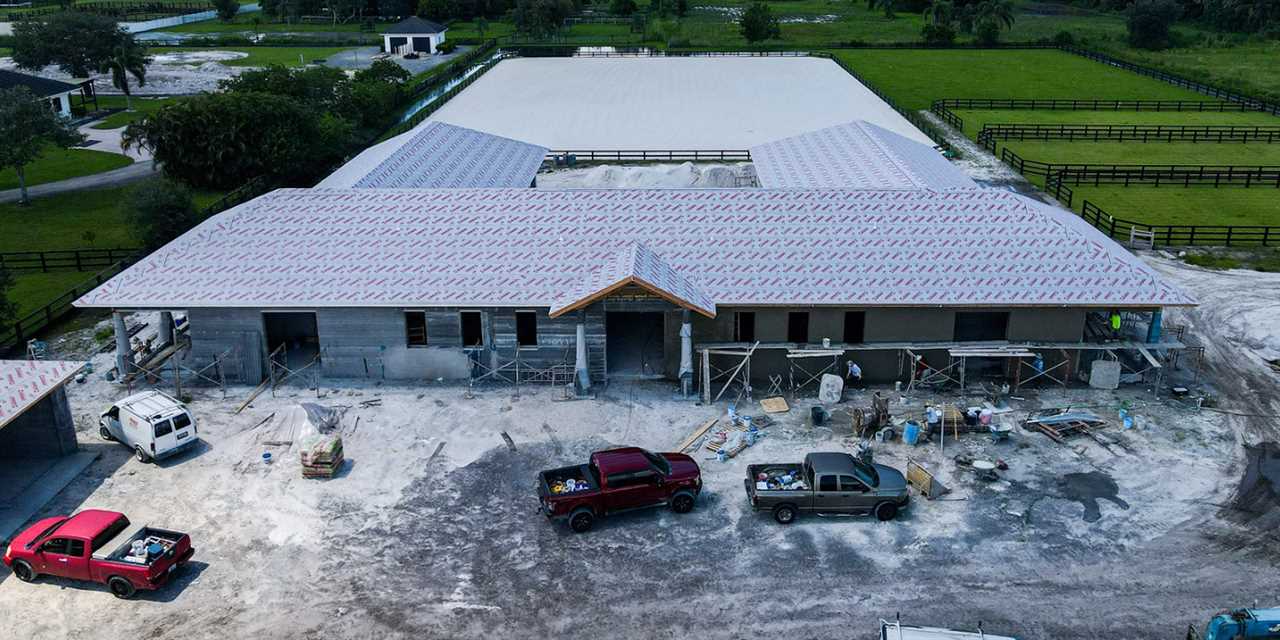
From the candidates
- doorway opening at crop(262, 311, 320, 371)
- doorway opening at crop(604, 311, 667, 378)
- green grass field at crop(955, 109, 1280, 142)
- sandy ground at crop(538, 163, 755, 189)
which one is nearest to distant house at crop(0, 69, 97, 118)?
sandy ground at crop(538, 163, 755, 189)

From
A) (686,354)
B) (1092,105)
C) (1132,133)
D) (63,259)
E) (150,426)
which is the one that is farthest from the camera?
(1092,105)

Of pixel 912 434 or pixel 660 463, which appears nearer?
pixel 660 463

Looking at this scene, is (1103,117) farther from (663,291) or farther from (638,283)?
(638,283)

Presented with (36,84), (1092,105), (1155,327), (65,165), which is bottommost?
(1155,327)

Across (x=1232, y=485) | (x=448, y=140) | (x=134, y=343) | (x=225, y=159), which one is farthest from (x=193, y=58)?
(x=1232, y=485)

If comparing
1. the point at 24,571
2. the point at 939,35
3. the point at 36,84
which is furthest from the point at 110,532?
the point at 939,35

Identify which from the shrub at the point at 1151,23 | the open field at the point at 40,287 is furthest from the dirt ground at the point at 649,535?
the shrub at the point at 1151,23

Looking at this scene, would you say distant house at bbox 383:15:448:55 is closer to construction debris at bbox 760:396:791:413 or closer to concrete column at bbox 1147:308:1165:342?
construction debris at bbox 760:396:791:413
